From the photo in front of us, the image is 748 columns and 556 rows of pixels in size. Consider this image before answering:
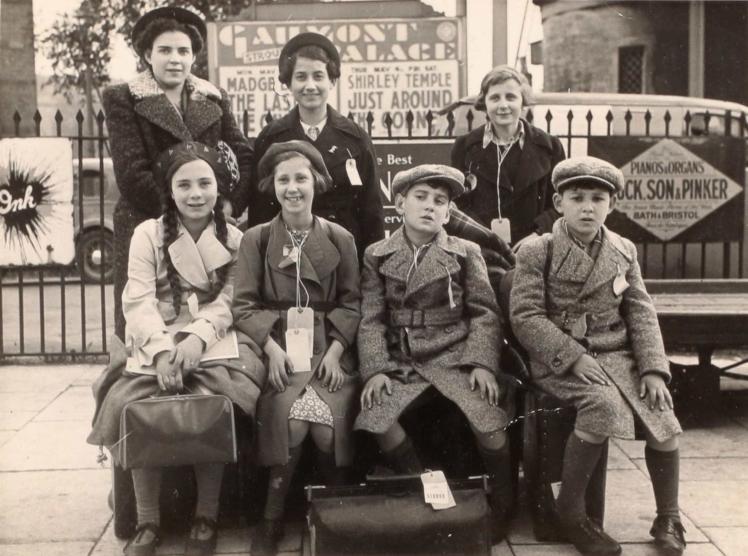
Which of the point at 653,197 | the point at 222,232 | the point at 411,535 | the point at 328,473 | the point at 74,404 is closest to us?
the point at 411,535

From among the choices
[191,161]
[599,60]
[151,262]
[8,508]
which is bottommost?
[8,508]

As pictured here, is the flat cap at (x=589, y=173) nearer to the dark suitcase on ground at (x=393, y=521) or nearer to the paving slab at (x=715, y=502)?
the dark suitcase on ground at (x=393, y=521)

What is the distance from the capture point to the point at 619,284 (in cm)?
377

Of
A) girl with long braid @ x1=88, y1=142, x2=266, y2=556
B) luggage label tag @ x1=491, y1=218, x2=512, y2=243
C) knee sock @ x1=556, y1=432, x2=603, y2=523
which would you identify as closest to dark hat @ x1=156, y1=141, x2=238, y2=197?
girl with long braid @ x1=88, y1=142, x2=266, y2=556

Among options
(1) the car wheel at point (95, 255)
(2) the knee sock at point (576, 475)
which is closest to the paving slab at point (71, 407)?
(2) the knee sock at point (576, 475)

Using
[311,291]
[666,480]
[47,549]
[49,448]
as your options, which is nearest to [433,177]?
[311,291]

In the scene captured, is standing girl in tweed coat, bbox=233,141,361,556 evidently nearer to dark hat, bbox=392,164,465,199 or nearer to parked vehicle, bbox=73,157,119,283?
dark hat, bbox=392,164,465,199

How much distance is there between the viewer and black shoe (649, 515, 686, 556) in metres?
3.56

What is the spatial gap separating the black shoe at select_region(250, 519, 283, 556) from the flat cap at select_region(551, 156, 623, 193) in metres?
1.79

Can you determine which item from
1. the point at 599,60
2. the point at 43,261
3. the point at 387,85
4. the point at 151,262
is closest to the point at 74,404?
the point at 43,261

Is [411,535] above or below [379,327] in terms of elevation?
below

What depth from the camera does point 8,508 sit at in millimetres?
4160

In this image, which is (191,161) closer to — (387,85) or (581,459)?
(581,459)

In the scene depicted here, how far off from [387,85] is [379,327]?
6937 millimetres
